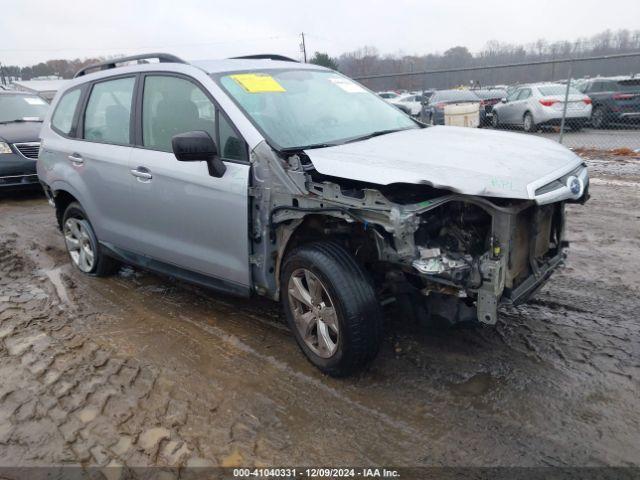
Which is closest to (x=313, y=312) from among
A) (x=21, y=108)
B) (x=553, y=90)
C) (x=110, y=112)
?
(x=110, y=112)

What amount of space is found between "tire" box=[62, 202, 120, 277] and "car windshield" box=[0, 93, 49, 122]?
5625 millimetres

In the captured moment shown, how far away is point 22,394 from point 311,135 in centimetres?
249

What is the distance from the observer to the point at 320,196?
10.1 ft

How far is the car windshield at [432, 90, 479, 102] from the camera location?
1798 cm

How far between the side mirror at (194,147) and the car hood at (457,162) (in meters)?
0.63

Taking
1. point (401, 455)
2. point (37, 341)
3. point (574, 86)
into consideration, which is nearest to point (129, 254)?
point (37, 341)

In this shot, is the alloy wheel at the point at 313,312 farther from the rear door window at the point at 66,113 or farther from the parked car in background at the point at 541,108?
the parked car in background at the point at 541,108

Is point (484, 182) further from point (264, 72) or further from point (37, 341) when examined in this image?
point (37, 341)

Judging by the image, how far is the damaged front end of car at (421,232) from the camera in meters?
2.74

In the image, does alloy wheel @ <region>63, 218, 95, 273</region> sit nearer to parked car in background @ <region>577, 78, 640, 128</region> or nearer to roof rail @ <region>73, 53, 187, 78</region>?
roof rail @ <region>73, 53, 187, 78</region>

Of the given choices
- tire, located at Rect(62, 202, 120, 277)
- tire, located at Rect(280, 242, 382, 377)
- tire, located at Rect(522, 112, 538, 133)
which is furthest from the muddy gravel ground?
tire, located at Rect(522, 112, 538, 133)

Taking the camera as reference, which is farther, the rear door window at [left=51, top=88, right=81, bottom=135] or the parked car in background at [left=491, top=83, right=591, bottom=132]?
the parked car in background at [left=491, top=83, right=591, bottom=132]

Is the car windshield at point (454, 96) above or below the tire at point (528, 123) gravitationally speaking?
above

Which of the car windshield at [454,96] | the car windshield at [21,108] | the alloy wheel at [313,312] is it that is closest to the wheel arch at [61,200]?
the alloy wheel at [313,312]
